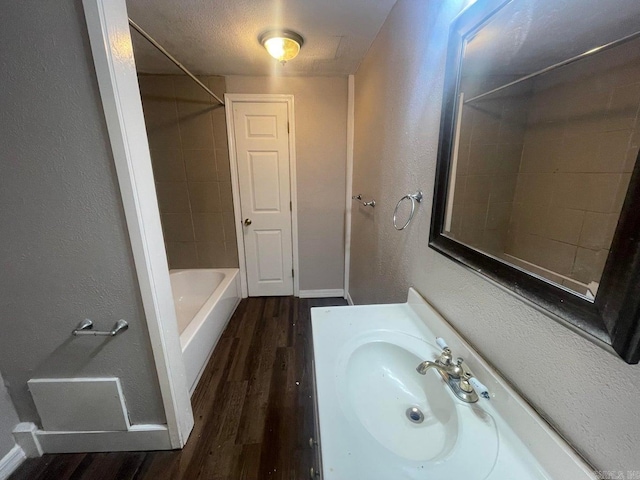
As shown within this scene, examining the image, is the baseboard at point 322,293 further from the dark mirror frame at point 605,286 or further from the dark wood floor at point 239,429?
the dark mirror frame at point 605,286

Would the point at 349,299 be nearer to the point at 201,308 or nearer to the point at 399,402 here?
the point at 201,308

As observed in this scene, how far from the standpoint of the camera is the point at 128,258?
3.43 ft

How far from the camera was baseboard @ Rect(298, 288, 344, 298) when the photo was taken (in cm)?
290

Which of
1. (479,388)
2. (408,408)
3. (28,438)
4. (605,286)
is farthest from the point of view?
(28,438)

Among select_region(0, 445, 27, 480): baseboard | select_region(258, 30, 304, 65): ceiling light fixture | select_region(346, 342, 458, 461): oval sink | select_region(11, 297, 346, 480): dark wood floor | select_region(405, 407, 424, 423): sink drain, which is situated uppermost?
select_region(258, 30, 304, 65): ceiling light fixture

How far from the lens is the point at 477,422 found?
611mm

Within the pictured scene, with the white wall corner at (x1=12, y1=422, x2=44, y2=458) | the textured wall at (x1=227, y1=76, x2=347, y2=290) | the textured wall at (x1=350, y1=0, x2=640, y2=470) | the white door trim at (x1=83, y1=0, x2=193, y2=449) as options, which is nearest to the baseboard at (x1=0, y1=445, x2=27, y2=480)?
the white wall corner at (x1=12, y1=422, x2=44, y2=458)

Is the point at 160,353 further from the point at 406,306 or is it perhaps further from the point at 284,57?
the point at 284,57

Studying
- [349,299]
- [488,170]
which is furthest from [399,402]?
[349,299]

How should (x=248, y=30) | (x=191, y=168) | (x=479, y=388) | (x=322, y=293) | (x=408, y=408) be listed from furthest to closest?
(x=322, y=293) → (x=191, y=168) → (x=248, y=30) → (x=408, y=408) → (x=479, y=388)

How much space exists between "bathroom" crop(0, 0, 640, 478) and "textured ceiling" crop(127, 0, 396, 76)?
0.08 meters

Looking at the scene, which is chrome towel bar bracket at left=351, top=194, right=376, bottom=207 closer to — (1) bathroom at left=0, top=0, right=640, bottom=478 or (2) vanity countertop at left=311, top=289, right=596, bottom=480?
(1) bathroom at left=0, top=0, right=640, bottom=478

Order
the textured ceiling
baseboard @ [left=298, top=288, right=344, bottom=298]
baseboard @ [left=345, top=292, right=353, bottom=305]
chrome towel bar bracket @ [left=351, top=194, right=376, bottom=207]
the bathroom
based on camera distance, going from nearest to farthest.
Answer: the bathroom, the textured ceiling, chrome towel bar bracket @ [left=351, top=194, right=376, bottom=207], baseboard @ [left=345, top=292, right=353, bottom=305], baseboard @ [left=298, top=288, right=344, bottom=298]

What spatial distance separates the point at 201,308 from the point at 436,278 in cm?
183
